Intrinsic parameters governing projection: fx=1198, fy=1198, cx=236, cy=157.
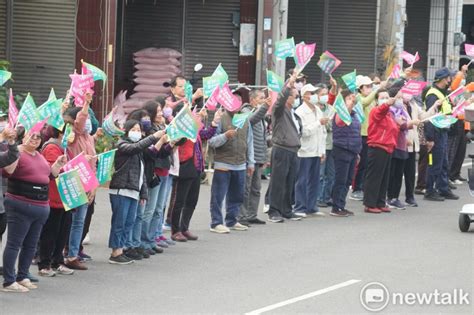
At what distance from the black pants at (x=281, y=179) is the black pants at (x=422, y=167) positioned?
4122 mm

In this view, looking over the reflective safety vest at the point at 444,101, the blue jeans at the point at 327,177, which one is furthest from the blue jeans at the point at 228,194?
the reflective safety vest at the point at 444,101

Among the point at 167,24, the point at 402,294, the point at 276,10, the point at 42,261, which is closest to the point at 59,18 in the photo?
the point at 167,24

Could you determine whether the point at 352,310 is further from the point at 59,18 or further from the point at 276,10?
the point at 276,10

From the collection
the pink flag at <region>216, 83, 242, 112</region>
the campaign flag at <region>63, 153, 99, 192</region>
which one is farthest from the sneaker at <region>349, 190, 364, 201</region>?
the campaign flag at <region>63, 153, 99, 192</region>

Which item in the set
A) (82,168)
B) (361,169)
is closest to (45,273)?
(82,168)

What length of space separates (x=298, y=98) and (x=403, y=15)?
14.0 meters

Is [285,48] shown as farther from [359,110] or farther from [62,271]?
[62,271]

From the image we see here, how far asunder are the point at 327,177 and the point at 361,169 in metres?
1.47

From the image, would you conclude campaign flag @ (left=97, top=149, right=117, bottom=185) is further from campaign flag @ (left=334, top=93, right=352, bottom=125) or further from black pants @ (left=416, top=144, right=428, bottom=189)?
black pants @ (left=416, top=144, right=428, bottom=189)

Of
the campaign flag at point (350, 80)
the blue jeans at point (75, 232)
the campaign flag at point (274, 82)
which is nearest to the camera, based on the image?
the blue jeans at point (75, 232)

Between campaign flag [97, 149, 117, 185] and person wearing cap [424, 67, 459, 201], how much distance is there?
27.6 ft

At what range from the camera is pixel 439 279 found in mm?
12430

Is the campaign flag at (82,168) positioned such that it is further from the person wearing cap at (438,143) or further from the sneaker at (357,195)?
the person wearing cap at (438,143)

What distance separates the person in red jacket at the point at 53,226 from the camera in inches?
479
